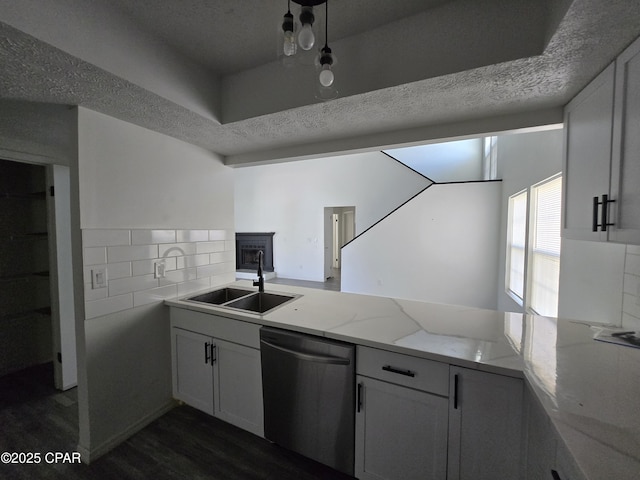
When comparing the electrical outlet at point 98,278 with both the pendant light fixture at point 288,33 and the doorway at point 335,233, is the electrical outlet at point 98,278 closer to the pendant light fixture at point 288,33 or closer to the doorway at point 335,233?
the pendant light fixture at point 288,33

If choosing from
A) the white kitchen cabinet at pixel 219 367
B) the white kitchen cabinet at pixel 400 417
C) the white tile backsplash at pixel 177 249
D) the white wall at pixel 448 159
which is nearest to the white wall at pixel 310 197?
the white wall at pixel 448 159

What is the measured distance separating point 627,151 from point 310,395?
68.8 inches

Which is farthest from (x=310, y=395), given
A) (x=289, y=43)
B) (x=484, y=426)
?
(x=289, y=43)

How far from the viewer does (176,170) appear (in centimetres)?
204

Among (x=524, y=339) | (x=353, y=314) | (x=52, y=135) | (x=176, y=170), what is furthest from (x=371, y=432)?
(x=52, y=135)

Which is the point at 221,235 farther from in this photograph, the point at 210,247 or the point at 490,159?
the point at 490,159

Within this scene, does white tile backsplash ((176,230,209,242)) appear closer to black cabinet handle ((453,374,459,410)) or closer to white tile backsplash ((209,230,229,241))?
white tile backsplash ((209,230,229,241))

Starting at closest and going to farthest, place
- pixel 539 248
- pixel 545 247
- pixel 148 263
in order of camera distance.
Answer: pixel 148 263 → pixel 545 247 → pixel 539 248

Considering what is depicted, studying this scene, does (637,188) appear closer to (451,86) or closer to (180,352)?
(451,86)

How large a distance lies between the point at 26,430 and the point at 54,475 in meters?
0.59

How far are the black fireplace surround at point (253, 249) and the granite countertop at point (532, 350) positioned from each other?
19.2ft

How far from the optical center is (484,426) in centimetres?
105

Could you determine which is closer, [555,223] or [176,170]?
[176,170]

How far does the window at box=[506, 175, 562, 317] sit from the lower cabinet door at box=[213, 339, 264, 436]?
262 centimetres
